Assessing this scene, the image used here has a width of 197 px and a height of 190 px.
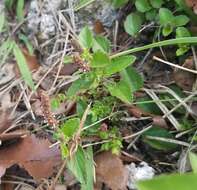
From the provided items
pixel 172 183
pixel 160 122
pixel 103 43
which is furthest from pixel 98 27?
pixel 172 183

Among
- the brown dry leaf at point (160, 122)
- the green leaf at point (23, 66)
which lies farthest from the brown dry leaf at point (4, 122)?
the brown dry leaf at point (160, 122)

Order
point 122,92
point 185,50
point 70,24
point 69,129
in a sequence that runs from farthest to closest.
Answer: point 70,24, point 185,50, point 122,92, point 69,129

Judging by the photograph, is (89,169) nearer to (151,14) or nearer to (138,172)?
(138,172)

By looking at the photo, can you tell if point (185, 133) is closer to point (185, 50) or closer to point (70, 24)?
point (185, 50)

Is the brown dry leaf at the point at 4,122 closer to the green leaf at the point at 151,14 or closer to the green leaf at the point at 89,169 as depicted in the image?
the green leaf at the point at 89,169

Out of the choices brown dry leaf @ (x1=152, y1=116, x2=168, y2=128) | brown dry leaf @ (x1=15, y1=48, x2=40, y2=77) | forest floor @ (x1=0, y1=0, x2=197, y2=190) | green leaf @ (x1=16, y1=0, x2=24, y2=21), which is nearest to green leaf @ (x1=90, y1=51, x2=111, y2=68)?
forest floor @ (x1=0, y1=0, x2=197, y2=190)

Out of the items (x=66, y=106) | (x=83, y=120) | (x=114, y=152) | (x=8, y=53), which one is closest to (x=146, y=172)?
(x=114, y=152)

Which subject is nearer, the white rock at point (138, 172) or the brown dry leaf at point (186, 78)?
the white rock at point (138, 172)
